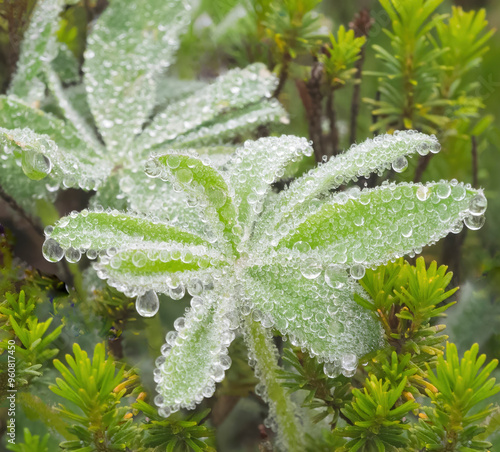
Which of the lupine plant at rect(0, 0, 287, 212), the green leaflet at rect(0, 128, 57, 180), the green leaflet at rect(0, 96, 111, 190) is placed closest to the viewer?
the green leaflet at rect(0, 128, 57, 180)

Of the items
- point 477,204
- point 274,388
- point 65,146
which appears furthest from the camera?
point 65,146

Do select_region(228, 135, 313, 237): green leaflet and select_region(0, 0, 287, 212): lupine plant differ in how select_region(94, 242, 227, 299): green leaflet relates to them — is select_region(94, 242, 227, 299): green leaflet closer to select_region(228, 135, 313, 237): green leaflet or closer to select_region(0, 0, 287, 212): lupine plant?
select_region(228, 135, 313, 237): green leaflet

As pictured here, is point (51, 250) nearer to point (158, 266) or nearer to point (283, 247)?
point (158, 266)

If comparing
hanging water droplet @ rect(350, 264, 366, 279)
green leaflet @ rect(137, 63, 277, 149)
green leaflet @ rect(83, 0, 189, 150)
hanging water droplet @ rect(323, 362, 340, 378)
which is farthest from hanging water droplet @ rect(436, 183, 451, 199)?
green leaflet @ rect(83, 0, 189, 150)

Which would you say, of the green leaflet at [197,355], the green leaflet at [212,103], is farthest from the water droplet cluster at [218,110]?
the green leaflet at [197,355]

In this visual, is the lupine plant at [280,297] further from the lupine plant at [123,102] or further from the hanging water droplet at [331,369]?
the lupine plant at [123,102]

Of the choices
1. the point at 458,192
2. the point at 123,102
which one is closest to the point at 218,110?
the point at 123,102
